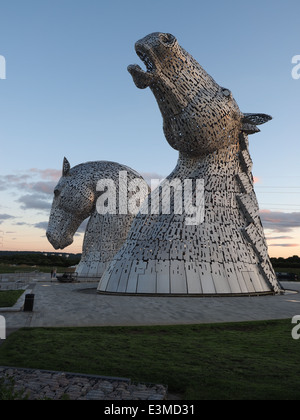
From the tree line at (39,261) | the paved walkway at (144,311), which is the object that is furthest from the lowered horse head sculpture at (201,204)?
the tree line at (39,261)

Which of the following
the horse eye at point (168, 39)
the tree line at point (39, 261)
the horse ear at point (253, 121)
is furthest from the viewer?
the tree line at point (39, 261)

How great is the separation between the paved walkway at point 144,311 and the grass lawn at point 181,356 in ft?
3.08

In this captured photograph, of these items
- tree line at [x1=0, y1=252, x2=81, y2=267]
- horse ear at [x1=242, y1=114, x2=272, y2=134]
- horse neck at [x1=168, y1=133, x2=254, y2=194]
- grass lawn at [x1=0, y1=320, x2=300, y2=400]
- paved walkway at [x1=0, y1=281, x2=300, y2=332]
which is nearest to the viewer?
grass lawn at [x1=0, y1=320, x2=300, y2=400]

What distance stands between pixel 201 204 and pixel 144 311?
5491 mm

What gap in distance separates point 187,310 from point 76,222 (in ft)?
50.3

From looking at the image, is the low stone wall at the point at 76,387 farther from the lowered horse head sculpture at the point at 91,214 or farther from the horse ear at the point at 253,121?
the lowered horse head sculpture at the point at 91,214

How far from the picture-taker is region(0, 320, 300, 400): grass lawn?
390 centimetres

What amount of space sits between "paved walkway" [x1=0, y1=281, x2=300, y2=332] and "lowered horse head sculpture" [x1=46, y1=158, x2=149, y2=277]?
9.96 m

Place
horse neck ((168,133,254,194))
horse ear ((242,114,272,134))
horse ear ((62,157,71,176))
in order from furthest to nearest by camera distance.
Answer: horse ear ((62,157,71,176)) < horse ear ((242,114,272,134)) < horse neck ((168,133,254,194))

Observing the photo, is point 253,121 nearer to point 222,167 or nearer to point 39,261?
point 222,167

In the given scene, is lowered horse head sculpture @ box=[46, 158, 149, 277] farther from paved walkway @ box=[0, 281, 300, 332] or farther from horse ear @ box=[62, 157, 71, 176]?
paved walkway @ box=[0, 281, 300, 332]

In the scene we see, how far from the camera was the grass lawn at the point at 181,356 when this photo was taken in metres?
3.90

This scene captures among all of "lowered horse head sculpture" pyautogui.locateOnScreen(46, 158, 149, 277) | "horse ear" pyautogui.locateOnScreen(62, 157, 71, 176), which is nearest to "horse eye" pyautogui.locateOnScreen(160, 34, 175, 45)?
"lowered horse head sculpture" pyautogui.locateOnScreen(46, 158, 149, 277)
